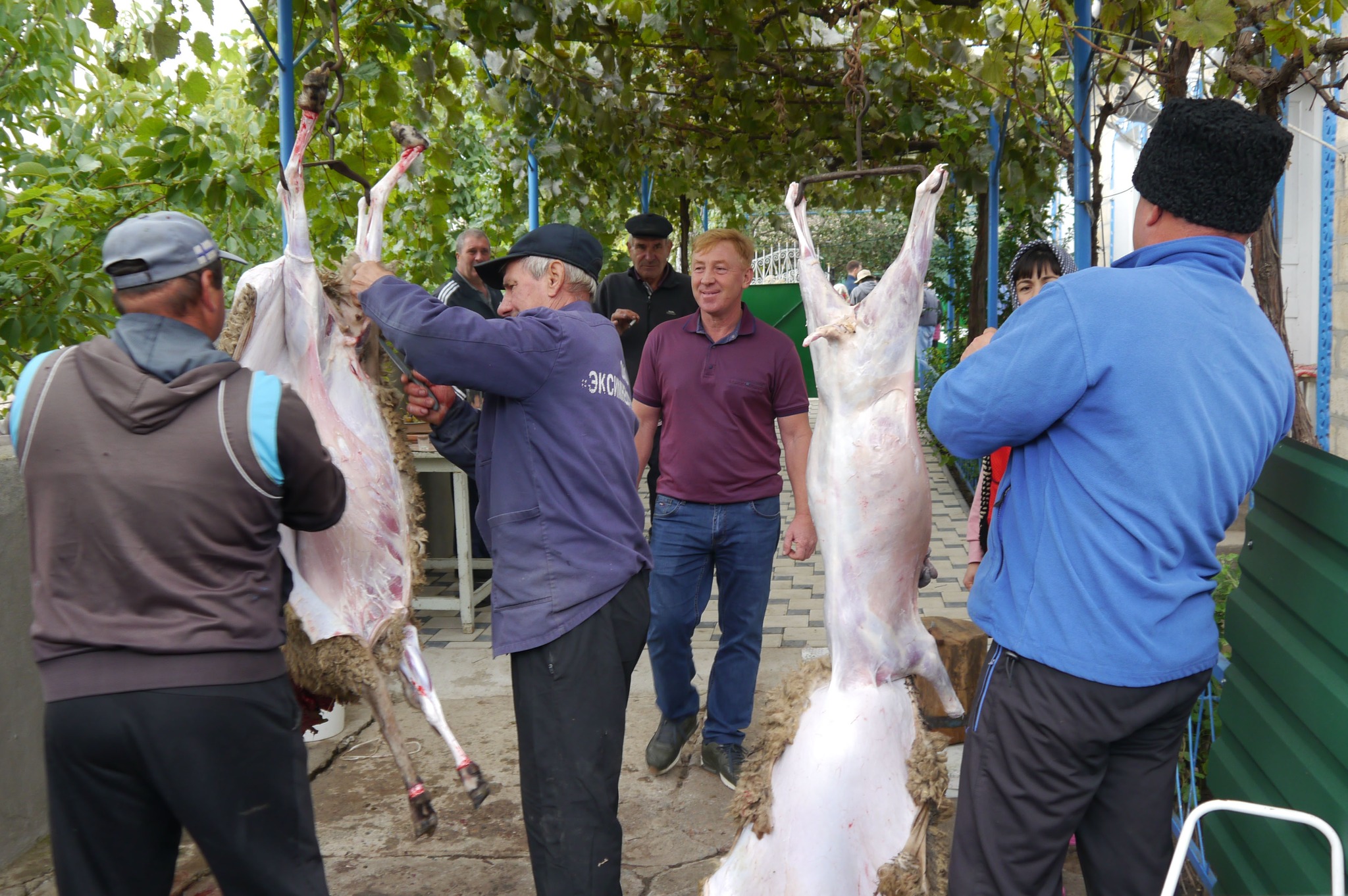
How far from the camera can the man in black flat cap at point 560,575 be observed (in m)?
2.40

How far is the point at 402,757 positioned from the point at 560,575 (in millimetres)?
596

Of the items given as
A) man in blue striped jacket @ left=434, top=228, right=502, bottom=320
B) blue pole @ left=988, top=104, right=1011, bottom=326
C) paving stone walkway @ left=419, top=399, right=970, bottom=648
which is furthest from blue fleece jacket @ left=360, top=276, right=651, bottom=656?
blue pole @ left=988, top=104, right=1011, bottom=326

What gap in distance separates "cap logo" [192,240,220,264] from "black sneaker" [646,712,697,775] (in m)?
2.58

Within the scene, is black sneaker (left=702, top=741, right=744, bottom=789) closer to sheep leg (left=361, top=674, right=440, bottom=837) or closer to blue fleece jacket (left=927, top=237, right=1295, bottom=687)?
sheep leg (left=361, top=674, right=440, bottom=837)

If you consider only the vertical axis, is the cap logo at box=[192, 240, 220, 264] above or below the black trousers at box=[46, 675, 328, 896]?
above

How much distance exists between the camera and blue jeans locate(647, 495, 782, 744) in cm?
375

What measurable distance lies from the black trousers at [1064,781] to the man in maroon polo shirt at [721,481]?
1825 mm

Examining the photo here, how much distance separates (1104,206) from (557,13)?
9.19 m

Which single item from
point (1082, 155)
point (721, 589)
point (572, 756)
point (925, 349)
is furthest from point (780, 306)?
point (572, 756)

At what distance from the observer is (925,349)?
12438 mm

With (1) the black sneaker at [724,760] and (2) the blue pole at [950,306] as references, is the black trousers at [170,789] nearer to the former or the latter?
(1) the black sneaker at [724,760]

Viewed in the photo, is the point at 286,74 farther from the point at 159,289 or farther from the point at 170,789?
the point at 170,789

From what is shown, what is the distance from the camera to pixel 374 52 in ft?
12.9

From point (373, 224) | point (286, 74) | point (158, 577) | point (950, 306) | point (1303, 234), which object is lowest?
point (158, 577)
